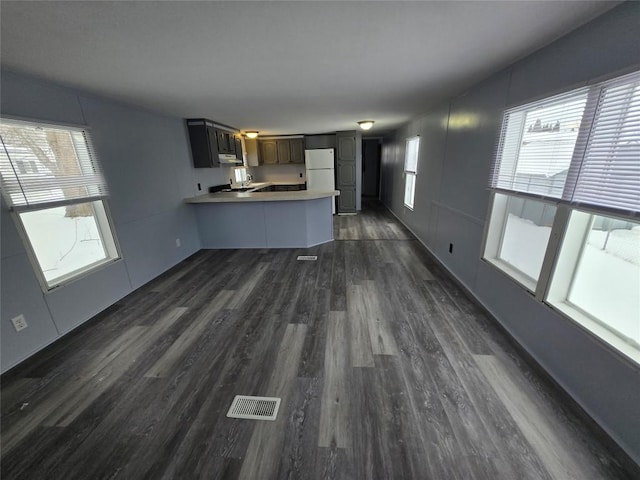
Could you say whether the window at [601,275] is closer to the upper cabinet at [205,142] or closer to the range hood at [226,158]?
the upper cabinet at [205,142]

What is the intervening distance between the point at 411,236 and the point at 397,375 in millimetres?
3712

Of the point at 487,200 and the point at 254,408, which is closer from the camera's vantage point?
the point at 254,408

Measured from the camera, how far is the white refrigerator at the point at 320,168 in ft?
21.7

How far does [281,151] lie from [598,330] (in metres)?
7.16

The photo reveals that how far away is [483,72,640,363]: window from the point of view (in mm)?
1303

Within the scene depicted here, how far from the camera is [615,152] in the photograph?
4.35 ft

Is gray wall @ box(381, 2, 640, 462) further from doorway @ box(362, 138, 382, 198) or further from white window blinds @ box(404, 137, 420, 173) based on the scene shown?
doorway @ box(362, 138, 382, 198)

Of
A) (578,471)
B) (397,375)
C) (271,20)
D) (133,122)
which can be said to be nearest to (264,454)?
(397,375)

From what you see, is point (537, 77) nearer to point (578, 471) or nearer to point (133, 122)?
point (578, 471)

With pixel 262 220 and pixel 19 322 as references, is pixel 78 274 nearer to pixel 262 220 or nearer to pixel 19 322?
pixel 19 322

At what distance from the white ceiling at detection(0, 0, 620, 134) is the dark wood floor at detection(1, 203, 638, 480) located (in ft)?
7.46

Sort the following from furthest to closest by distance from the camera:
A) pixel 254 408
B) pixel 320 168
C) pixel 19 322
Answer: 1. pixel 320 168
2. pixel 19 322
3. pixel 254 408

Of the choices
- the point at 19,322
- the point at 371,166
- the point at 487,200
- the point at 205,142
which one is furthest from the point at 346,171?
the point at 19,322

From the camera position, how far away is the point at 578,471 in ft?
3.99
